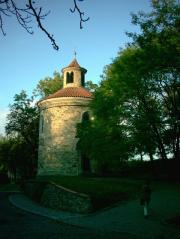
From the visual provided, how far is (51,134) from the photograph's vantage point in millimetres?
32656

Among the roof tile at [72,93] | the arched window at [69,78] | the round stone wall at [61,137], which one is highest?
the arched window at [69,78]

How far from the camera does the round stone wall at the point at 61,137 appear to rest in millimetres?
31312

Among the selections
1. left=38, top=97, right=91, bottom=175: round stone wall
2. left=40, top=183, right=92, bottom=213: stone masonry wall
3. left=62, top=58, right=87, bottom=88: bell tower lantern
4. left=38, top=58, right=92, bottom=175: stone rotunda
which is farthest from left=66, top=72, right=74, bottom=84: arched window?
left=40, top=183, right=92, bottom=213: stone masonry wall

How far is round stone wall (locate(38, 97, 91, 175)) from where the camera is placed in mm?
31312

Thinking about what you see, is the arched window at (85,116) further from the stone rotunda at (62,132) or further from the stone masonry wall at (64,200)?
the stone masonry wall at (64,200)

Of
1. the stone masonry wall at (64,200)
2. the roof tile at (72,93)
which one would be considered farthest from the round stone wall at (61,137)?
the stone masonry wall at (64,200)

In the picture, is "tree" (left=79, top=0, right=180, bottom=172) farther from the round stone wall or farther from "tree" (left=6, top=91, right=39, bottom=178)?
"tree" (left=6, top=91, right=39, bottom=178)

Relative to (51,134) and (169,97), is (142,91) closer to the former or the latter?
(169,97)

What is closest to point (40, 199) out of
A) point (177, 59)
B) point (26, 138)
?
point (177, 59)

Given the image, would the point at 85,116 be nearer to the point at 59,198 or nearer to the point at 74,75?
the point at 74,75

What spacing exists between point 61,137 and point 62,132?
22.0 inches

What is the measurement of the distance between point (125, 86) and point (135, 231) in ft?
42.5

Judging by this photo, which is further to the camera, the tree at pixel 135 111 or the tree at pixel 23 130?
the tree at pixel 23 130

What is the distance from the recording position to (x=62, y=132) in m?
32.2
